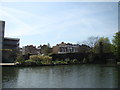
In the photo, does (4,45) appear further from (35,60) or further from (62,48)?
(62,48)

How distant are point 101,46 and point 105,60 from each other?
3.38 metres

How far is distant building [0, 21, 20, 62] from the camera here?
27.7 meters

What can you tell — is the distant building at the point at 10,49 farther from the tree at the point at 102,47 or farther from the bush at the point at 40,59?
the tree at the point at 102,47

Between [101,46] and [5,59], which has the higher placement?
[101,46]

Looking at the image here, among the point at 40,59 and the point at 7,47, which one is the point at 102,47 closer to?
the point at 40,59

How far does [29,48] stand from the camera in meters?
54.1

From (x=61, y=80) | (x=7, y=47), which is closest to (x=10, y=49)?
(x=7, y=47)

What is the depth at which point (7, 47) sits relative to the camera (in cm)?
3164

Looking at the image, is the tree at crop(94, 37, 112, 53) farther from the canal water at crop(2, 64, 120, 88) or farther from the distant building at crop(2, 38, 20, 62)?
the canal water at crop(2, 64, 120, 88)

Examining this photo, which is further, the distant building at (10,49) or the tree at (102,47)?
the tree at (102,47)

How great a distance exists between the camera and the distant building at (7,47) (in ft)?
90.8

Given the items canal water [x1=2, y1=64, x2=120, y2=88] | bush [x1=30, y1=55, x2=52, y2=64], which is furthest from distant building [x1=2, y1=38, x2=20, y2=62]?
canal water [x1=2, y1=64, x2=120, y2=88]

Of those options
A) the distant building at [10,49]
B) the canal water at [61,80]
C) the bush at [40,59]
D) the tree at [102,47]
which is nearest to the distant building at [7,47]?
the distant building at [10,49]

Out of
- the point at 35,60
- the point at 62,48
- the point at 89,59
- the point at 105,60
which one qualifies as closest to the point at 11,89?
the point at 35,60
